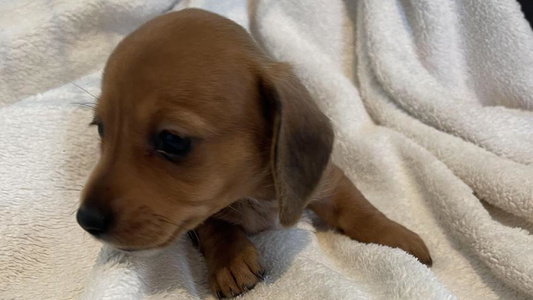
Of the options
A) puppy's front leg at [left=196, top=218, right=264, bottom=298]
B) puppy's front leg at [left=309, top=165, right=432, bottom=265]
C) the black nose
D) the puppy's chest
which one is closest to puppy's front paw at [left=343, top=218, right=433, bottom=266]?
puppy's front leg at [left=309, top=165, right=432, bottom=265]

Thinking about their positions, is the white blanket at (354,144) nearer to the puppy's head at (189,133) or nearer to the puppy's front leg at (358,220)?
the puppy's front leg at (358,220)

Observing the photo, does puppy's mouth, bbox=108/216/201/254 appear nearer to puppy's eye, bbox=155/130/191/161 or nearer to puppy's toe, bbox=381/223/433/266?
puppy's eye, bbox=155/130/191/161

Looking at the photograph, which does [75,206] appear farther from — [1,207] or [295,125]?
[295,125]

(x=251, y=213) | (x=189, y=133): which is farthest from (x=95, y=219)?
(x=251, y=213)

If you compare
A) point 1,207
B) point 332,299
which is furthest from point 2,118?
point 332,299

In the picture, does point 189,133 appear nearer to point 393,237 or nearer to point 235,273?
point 235,273

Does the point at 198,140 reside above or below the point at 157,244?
above

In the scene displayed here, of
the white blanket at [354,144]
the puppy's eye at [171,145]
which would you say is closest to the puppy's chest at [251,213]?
the white blanket at [354,144]
